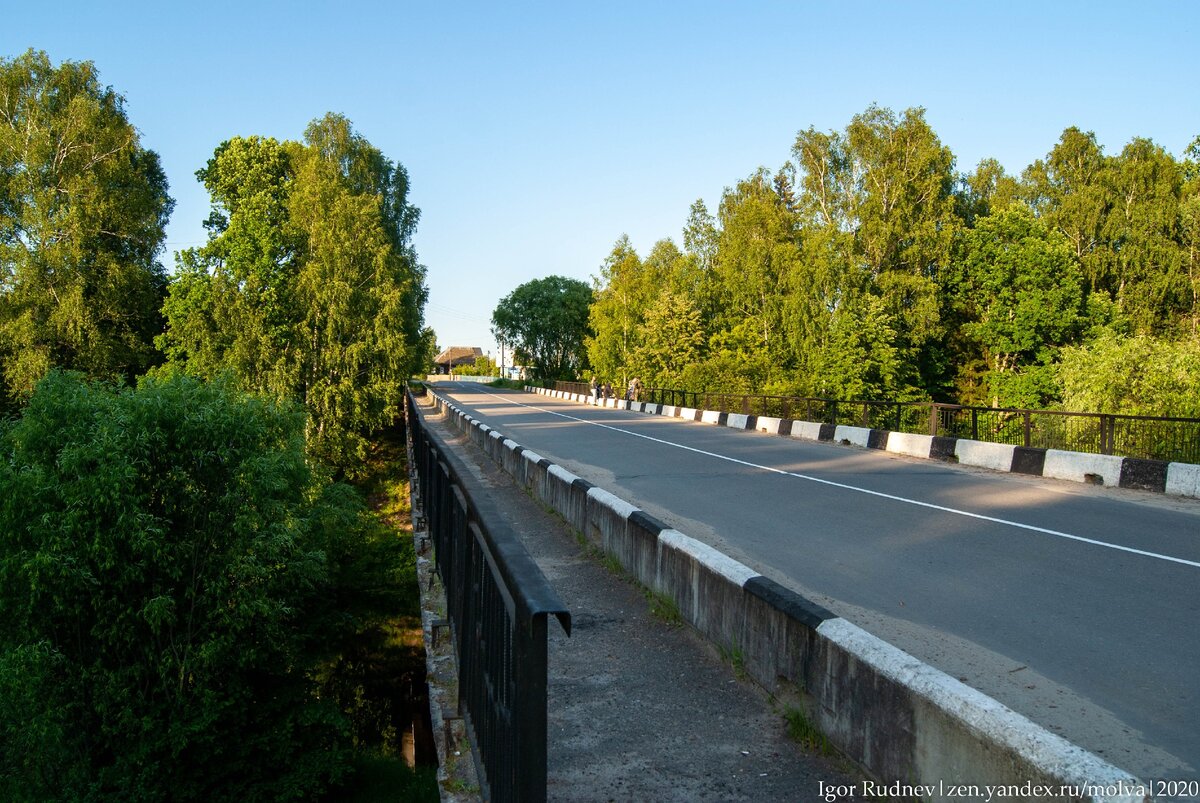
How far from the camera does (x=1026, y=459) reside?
577 inches

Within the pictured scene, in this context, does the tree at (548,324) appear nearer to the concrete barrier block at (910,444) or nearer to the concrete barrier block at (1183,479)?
the concrete barrier block at (910,444)

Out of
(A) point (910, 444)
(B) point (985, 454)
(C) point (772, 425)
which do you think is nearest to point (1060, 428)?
(B) point (985, 454)

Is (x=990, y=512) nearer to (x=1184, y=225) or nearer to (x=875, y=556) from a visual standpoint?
(x=875, y=556)

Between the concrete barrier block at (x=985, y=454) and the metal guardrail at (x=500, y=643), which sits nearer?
the metal guardrail at (x=500, y=643)

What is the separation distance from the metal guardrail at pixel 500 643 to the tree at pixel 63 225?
36.4 metres

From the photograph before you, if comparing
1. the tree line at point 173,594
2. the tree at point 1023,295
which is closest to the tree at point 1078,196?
the tree at point 1023,295

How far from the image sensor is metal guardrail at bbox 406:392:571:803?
8.75 feet

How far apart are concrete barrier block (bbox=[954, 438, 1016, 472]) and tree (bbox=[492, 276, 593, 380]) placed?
79.5 meters

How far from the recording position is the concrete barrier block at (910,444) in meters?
17.6

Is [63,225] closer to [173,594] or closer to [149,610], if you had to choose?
[173,594]

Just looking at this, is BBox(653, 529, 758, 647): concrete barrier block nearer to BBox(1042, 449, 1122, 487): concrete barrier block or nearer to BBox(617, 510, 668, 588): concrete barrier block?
BBox(617, 510, 668, 588): concrete barrier block

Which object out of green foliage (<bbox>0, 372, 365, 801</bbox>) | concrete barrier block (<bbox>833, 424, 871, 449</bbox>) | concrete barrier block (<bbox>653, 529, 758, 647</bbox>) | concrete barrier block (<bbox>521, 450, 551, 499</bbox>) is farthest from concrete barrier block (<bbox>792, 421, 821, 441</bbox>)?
concrete barrier block (<bbox>653, 529, 758, 647</bbox>)

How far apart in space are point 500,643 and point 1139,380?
25773 mm

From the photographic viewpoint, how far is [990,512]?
1018cm
